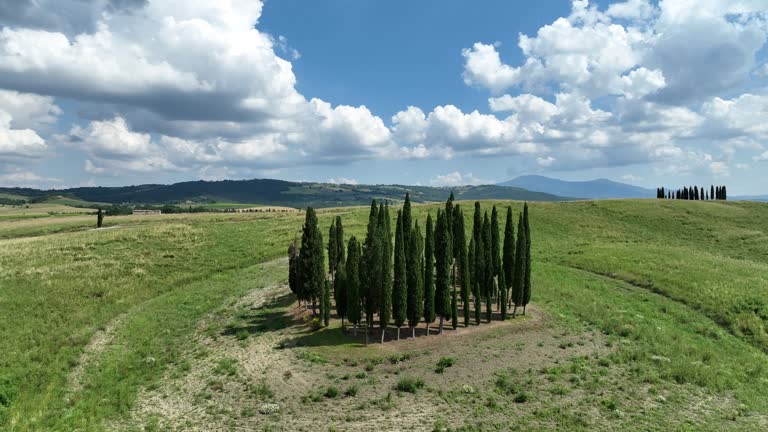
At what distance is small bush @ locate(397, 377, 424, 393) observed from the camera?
26427 millimetres

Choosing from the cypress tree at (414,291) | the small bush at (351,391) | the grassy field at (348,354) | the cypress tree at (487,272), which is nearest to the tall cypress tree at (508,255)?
the cypress tree at (487,272)

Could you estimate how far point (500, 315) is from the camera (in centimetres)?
4191

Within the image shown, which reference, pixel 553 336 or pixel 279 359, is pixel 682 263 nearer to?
pixel 553 336

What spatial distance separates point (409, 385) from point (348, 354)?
7.59 metres

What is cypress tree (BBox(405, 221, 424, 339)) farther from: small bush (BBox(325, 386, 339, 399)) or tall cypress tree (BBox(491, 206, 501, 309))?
tall cypress tree (BBox(491, 206, 501, 309))

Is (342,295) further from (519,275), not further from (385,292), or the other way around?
(519,275)

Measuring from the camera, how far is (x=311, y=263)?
137 feet

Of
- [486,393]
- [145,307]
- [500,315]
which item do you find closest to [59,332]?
[145,307]

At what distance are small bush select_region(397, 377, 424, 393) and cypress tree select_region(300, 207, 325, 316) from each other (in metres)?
15.5

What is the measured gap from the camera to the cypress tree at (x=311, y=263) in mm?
40969

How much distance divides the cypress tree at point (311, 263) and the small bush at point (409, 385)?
1550cm

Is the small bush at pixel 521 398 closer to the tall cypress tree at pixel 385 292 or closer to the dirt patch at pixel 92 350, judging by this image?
the tall cypress tree at pixel 385 292

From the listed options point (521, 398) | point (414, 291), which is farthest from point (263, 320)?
point (521, 398)

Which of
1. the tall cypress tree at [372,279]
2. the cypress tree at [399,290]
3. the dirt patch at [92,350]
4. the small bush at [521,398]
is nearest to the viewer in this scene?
the small bush at [521,398]
